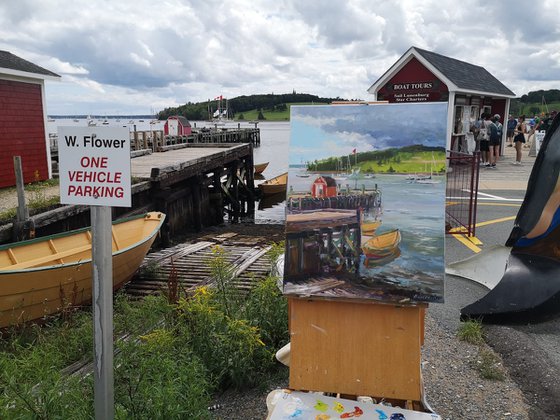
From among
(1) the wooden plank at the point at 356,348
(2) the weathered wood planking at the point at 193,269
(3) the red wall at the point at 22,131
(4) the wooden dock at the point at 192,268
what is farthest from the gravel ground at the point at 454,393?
(3) the red wall at the point at 22,131

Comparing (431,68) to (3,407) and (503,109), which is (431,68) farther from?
(3,407)

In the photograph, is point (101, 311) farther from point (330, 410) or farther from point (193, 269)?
point (193, 269)

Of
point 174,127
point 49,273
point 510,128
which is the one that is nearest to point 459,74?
point 510,128

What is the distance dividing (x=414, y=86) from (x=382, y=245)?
15.3 metres

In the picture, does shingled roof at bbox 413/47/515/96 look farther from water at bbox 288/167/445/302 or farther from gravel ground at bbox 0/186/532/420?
water at bbox 288/167/445/302

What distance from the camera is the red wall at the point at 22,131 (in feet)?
38.9

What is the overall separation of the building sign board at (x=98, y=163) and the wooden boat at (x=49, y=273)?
2941 mm

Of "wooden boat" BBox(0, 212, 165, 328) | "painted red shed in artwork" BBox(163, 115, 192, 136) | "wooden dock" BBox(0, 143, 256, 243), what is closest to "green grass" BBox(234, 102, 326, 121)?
"painted red shed in artwork" BBox(163, 115, 192, 136)

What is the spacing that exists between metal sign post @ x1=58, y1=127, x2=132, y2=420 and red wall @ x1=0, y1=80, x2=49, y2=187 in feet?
34.9

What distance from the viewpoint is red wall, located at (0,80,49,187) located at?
38.9 feet

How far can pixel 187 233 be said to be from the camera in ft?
53.5

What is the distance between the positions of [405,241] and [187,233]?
45.7ft

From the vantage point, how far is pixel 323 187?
3.06 metres

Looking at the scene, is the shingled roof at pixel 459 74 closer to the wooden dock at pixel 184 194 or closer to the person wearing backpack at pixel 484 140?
the person wearing backpack at pixel 484 140
